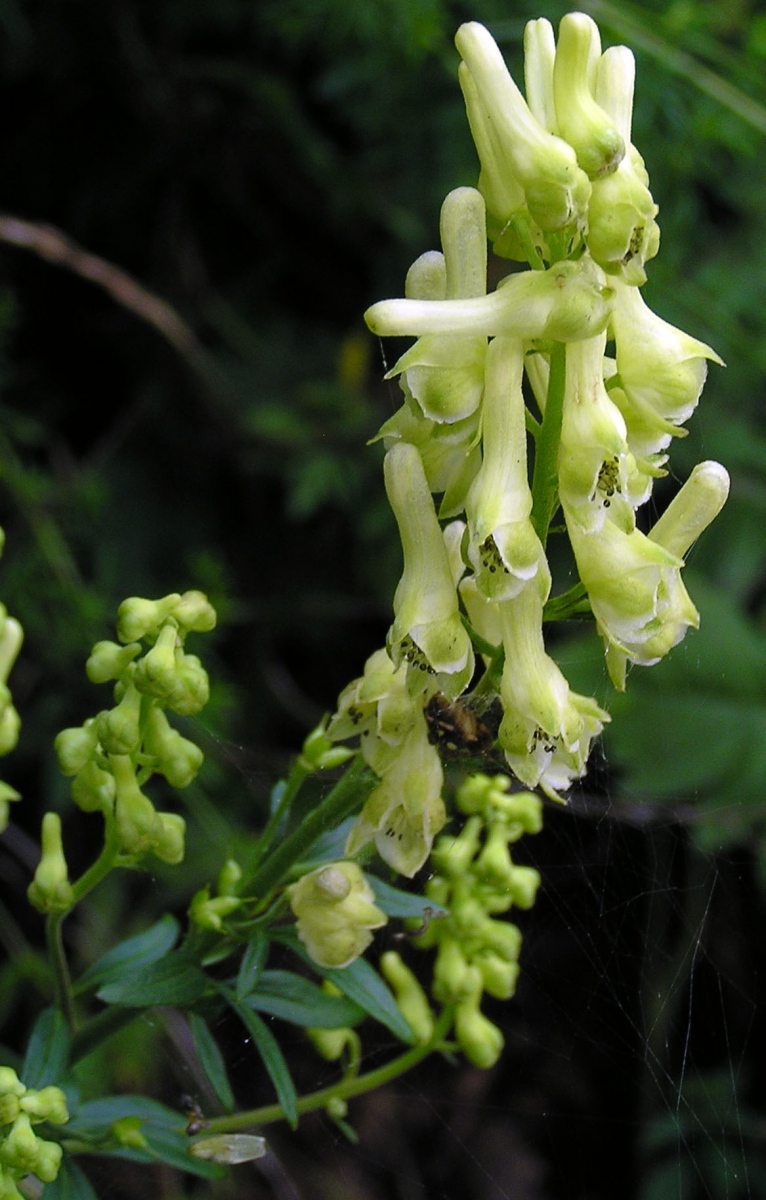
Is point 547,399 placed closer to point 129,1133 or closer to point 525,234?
point 525,234

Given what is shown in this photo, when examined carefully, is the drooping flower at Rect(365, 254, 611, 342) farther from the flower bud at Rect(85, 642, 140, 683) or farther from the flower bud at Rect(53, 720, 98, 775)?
the flower bud at Rect(53, 720, 98, 775)

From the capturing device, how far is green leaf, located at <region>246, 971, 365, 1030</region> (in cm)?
121

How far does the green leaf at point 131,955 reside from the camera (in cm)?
130

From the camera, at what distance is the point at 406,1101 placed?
→ 3.22 meters

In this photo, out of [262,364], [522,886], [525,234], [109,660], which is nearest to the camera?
[525,234]

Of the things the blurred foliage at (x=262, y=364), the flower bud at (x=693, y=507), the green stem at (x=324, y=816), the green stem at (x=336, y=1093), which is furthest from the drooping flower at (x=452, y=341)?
the blurred foliage at (x=262, y=364)

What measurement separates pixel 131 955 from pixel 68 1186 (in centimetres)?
26

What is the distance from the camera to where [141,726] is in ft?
3.71

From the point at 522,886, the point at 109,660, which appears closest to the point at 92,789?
the point at 109,660

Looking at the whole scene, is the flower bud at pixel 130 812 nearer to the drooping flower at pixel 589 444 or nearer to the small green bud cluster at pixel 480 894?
the small green bud cluster at pixel 480 894

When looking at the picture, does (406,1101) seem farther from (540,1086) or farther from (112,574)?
(112,574)

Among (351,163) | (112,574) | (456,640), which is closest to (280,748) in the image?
(112,574)

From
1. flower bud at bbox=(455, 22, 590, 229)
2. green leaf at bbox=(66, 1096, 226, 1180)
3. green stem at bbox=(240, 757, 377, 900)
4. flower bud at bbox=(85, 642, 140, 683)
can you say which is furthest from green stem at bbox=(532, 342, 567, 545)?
green leaf at bbox=(66, 1096, 226, 1180)

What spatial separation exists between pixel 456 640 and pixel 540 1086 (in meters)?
2.40
